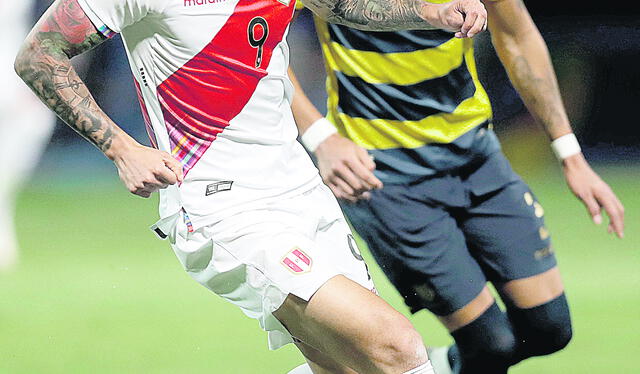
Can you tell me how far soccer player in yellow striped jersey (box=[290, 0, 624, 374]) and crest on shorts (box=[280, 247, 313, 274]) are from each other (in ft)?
3.23

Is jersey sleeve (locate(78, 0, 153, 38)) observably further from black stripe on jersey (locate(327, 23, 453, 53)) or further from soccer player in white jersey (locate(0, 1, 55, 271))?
soccer player in white jersey (locate(0, 1, 55, 271))

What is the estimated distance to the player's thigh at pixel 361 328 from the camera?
9.70 feet

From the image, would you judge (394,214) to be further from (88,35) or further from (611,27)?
(611,27)

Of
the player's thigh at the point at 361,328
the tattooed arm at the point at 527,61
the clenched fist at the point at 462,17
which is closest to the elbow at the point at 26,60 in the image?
the player's thigh at the point at 361,328

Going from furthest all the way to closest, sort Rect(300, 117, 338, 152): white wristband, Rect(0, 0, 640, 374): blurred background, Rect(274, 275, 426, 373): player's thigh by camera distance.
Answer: Rect(0, 0, 640, 374): blurred background < Rect(300, 117, 338, 152): white wristband < Rect(274, 275, 426, 373): player's thigh

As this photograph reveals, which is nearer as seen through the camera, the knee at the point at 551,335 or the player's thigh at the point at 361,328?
the player's thigh at the point at 361,328

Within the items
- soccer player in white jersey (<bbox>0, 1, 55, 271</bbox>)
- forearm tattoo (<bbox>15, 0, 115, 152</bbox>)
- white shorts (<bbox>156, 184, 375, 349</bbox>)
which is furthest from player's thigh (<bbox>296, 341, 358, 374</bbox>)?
soccer player in white jersey (<bbox>0, 1, 55, 271</bbox>)

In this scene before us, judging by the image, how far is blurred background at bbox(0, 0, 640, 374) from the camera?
5.66m

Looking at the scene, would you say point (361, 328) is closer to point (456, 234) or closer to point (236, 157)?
point (236, 157)

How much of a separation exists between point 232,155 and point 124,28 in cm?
47

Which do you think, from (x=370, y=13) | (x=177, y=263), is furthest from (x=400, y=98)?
(x=177, y=263)

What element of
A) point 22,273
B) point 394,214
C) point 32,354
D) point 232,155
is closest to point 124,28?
point 232,155

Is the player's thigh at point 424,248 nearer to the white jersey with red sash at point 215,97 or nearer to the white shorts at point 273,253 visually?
the white shorts at point 273,253

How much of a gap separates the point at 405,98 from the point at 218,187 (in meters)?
1.03
